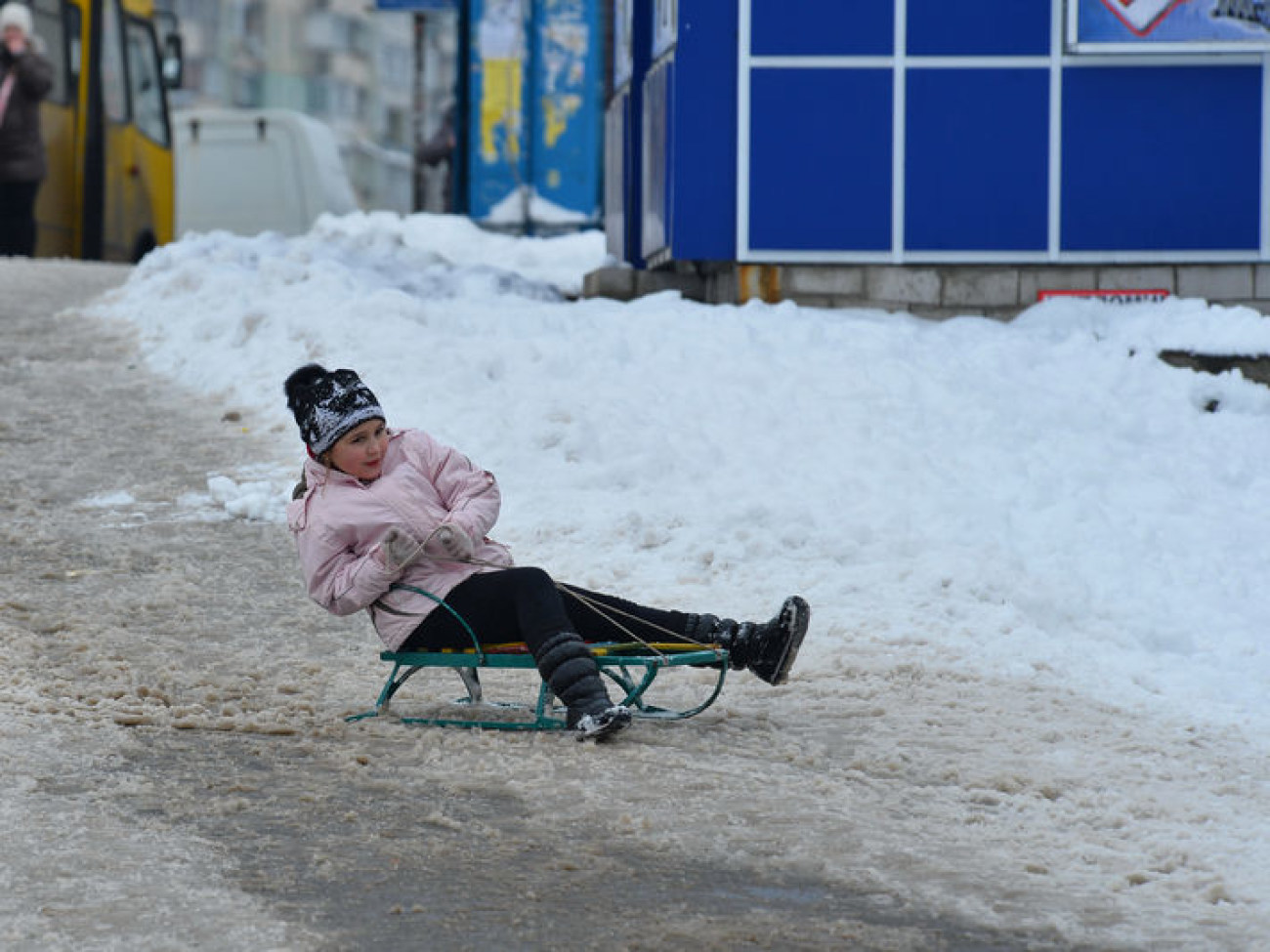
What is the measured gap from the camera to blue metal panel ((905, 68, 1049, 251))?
12.3m

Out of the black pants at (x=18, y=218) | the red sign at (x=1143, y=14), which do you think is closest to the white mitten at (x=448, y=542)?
the red sign at (x=1143, y=14)

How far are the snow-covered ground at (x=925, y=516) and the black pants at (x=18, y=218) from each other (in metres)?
4.68

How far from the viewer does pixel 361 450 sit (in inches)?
218

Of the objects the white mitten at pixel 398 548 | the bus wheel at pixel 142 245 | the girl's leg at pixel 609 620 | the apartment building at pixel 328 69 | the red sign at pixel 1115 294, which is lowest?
the girl's leg at pixel 609 620

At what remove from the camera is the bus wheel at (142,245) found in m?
19.8

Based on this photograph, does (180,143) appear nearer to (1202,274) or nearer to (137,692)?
(1202,274)

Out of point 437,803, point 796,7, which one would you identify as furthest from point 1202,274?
point 437,803

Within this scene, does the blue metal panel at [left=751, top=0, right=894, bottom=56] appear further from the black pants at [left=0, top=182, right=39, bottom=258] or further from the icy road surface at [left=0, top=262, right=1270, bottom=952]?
the black pants at [left=0, top=182, right=39, bottom=258]

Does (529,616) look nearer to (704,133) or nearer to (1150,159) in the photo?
(704,133)

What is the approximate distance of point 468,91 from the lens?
23641 millimetres

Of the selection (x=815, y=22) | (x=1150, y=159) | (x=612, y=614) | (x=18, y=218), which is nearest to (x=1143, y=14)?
(x=1150, y=159)

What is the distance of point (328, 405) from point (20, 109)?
12.6 m

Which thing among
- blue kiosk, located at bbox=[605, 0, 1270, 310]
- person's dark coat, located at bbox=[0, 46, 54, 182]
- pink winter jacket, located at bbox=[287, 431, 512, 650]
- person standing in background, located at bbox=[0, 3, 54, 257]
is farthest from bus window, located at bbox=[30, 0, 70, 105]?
pink winter jacket, located at bbox=[287, 431, 512, 650]

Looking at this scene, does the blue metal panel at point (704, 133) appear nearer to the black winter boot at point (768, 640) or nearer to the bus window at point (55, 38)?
the black winter boot at point (768, 640)
